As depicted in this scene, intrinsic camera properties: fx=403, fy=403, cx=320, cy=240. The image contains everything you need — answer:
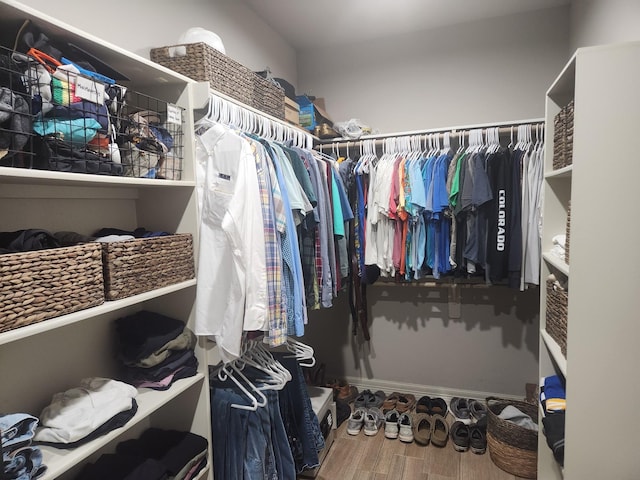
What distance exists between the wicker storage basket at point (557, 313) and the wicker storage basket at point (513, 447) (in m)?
0.65

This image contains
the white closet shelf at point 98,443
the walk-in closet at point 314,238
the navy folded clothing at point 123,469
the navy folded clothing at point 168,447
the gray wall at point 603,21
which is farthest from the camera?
the gray wall at point 603,21

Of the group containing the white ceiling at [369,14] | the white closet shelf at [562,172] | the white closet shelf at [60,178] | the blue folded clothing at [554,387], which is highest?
the white ceiling at [369,14]

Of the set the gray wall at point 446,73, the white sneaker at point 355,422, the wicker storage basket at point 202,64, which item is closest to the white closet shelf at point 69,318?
the wicker storage basket at point 202,64

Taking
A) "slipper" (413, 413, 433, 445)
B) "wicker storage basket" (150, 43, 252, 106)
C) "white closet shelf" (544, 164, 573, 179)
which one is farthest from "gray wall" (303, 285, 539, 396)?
"wicker storage basket" (150, 43, 252, 106)

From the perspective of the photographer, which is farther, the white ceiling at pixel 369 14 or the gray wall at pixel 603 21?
the white ceiling at pixel 369 14

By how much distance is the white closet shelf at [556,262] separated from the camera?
160cm

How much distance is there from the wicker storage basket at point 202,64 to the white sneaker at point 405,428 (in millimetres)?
2232

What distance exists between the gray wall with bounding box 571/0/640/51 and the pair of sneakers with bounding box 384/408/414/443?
2.39 metres

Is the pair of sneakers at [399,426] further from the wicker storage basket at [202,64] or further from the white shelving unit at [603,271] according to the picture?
the wicker storage basket at [202,64]

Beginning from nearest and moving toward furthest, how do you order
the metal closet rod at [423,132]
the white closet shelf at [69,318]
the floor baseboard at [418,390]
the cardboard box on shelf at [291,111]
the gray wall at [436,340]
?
the white closet shelf at [69,318] < the cardboard box on shelf at [291,111] < the metal closet rod at [423,132] < the gray wall at [436,340] < the floor baseboard at [418,390]

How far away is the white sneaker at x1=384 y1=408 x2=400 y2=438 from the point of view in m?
2.62

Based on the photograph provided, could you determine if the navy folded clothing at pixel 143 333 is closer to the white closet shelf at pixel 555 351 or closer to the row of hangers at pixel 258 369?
the row of hangers at pixel 258 369

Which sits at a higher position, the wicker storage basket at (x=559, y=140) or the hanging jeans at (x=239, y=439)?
the wicker storage basket at (x=559, y=140)

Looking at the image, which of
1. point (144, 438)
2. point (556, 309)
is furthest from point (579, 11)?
point (144, 438)
